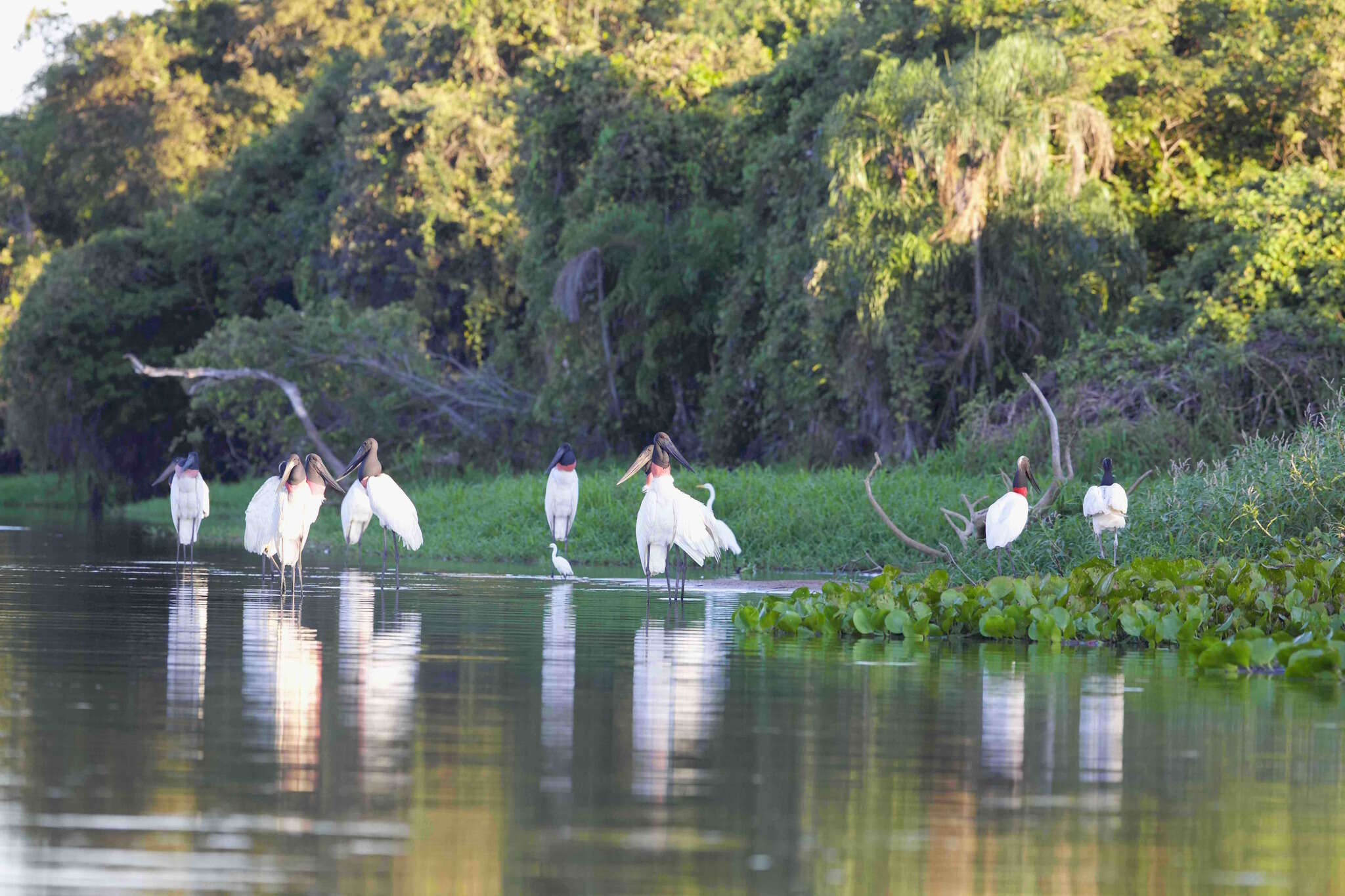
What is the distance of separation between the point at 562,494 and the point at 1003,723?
37.5ft

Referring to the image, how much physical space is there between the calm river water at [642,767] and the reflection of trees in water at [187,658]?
0.05 metres

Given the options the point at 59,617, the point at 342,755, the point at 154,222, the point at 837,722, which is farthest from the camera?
the point at 154,222

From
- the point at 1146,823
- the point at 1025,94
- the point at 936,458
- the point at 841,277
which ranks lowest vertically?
the point at 1146,823

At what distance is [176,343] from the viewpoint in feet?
141

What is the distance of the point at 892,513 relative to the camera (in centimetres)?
2061

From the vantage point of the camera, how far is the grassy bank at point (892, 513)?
49.1ft

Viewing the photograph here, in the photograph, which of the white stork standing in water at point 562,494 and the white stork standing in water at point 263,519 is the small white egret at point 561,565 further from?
the white stork standing in water at point 263,519

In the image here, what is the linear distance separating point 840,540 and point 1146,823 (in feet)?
48.2

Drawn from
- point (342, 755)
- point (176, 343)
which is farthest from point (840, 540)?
point (176, 343)

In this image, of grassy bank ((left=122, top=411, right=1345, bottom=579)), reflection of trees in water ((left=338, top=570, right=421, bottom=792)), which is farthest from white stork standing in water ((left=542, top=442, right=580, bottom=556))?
reflection of trees in water ((left=338, top=570, right=421, bottom=792))

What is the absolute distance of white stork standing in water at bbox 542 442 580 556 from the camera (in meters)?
18.9

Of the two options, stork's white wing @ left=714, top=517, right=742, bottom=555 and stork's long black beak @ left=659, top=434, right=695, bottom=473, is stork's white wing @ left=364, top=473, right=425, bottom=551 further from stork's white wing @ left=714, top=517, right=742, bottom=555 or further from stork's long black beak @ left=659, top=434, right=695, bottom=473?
stork's white wing @ left=714, top=517, right=742, bottom=555

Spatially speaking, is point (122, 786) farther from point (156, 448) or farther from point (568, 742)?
point (156, 448)

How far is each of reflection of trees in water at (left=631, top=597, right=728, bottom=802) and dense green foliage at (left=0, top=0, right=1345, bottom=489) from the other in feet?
37.6
